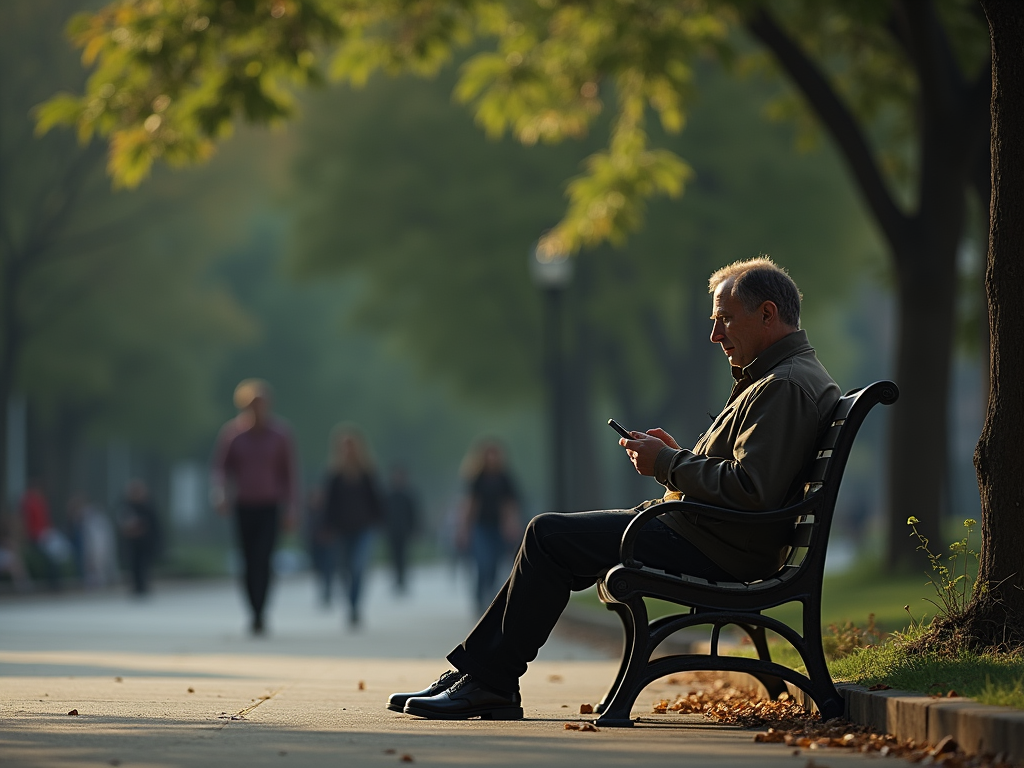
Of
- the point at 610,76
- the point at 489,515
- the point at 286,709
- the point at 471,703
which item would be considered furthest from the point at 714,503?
the point at 489,515

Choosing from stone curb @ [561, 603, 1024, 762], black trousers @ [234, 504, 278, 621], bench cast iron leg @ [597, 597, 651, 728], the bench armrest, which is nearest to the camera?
stone curb @ [561, 603, 1024, 762]

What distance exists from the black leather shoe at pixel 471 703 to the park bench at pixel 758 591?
369 millimetres

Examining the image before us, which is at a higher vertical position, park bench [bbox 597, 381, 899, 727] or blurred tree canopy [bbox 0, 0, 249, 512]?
blurred tree canopy [bbox 0, 0, 249, 512]

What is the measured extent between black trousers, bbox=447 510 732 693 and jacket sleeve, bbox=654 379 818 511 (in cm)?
24

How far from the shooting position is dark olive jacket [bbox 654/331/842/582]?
628 centimetres

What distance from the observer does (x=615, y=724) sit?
650 centimetres

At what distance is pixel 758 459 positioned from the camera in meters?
6.27

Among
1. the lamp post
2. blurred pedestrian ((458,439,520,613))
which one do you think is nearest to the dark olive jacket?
blurred pedestrian ((458,439,520,613))

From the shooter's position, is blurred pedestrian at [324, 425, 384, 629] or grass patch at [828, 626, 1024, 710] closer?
grass patch at [828, 626, 1024, 710]

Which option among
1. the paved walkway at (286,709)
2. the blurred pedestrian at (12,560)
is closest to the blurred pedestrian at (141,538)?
the blurred pedestrian at (12,560)

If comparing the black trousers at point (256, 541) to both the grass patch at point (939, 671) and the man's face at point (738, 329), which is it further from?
the man's face at point (738, 329)

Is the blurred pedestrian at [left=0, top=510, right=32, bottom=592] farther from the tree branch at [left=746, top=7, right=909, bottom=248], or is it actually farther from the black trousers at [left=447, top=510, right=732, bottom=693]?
the black trousers at [left=447, top=510, right=732, bottom=693]

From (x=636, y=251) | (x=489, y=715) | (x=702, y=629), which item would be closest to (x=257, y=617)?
(x=702, y=629)

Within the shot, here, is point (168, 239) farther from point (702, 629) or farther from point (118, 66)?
point (702, 629)
